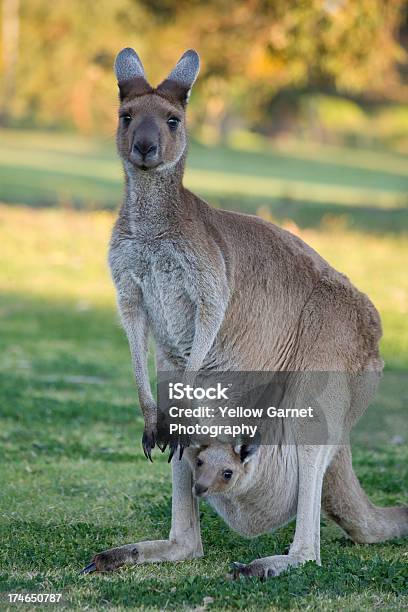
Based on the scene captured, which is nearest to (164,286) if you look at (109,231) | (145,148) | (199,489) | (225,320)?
(225,320)

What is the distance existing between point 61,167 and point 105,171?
41.1 inches

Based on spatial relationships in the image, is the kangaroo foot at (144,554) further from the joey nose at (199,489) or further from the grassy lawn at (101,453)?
the joey nose at (199,489)

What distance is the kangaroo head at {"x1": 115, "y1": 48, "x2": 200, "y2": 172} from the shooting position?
3.87 m

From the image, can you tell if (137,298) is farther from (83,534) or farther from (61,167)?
(61,167)

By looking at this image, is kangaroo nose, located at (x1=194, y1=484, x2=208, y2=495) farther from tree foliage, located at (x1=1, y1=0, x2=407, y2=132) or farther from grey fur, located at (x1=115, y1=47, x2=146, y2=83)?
tree foliage, located at (x1=1, y1=0, x2=407, y2=132)

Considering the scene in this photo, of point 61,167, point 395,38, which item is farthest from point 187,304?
point 61,167

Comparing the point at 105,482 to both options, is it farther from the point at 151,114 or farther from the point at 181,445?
the point at 151,114

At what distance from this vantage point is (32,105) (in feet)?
67.9

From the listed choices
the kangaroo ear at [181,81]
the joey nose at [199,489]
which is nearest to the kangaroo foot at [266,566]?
the joey nose at [199,489]

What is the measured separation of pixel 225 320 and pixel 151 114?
76cm

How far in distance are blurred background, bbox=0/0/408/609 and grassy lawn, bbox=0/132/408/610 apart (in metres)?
0.02

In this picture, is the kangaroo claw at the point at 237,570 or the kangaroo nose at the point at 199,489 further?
the kangaroo nose at the point at 199,489

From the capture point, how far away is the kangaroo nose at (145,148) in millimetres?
3844

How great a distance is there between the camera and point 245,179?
28.0m
